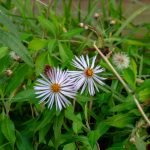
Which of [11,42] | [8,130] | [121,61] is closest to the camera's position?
[11,42]

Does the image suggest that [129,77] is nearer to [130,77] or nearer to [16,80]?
[130,77]

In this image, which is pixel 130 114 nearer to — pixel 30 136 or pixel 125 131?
pixel 125 131

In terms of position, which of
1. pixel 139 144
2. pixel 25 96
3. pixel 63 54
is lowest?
pixel 139 144

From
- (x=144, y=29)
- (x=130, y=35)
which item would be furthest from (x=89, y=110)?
(x=144, y=29)

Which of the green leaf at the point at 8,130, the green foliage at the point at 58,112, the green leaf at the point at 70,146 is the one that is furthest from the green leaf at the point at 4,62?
the green leaf at the point at 70,146

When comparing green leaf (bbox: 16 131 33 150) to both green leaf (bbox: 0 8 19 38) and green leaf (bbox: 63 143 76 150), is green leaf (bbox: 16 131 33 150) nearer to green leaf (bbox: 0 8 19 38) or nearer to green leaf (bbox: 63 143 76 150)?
green leaf (bbox: 63 143 76 150)

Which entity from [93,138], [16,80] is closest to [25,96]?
[16,80]

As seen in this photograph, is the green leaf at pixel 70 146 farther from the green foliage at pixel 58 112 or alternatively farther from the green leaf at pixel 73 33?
the green leaf at pixel 73 33

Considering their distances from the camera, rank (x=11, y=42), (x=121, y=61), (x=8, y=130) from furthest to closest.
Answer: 1. (x=121, y=61)
2. (x=8, y=130)
3. (x=11, y=42)

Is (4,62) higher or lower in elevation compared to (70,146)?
higher
